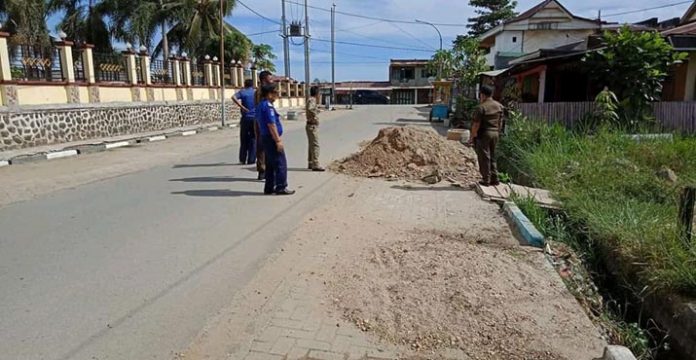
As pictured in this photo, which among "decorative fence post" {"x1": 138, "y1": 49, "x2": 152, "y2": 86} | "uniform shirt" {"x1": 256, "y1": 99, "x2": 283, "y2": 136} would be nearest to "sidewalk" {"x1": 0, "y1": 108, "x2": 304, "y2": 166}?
"decorative fence post" {"x1": 138, "y1": 49, "x2": 152, "y2": 86}

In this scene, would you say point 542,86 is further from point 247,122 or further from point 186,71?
point 186,71

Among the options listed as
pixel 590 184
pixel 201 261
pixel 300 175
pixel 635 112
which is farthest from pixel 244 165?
pixel 635 112

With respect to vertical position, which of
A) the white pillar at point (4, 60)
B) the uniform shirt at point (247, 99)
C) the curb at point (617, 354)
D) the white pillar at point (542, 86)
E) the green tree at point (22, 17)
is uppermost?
the green tree at point (22, 17)

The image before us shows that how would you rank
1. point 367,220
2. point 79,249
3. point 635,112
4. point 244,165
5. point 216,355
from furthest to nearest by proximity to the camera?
point 635,112 < point 244,165 < point 367,220 < point 79,249 < point 216,355

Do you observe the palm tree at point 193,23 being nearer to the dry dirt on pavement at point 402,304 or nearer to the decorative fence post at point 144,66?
the decorative fence post at point 144,66

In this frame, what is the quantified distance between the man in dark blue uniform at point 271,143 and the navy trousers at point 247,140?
8.55 feet

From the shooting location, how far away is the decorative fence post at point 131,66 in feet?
58.4

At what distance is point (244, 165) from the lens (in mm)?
10438

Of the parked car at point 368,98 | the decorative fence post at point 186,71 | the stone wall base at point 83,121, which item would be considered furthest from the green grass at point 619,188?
the parked car at point 368,98

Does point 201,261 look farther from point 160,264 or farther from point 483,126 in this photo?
point 483,126

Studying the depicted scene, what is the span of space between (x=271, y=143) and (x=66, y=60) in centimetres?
1092

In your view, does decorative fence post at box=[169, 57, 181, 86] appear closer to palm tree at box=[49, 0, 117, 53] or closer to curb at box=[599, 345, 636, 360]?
palm tree at box=[49, 0, 117, 53]

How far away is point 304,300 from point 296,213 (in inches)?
111

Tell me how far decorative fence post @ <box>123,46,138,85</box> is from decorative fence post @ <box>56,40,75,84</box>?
9.85ft
